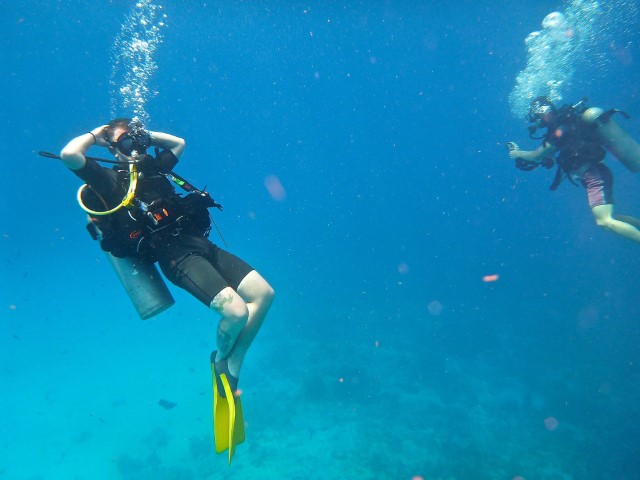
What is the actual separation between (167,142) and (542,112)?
9.56m

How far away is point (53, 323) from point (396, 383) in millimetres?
46044

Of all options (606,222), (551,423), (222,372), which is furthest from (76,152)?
(551,423)

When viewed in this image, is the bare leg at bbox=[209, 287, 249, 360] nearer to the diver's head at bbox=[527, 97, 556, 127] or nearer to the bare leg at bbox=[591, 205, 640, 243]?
the bare leg at bbox=[591, 205, 640, 243]

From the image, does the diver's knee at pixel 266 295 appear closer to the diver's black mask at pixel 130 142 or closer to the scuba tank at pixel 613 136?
the diver's black mask at pixel 130 142

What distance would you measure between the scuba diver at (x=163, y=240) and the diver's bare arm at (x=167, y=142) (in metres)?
0.01

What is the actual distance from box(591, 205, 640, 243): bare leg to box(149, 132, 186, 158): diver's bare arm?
9110 mm

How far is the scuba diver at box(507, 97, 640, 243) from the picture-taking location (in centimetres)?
876

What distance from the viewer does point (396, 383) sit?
16703 millimetres

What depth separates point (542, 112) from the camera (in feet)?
31.9

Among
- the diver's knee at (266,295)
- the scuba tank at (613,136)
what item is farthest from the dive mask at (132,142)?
the scuba tank at (613,136)

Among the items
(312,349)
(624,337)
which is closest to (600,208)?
(312,349)

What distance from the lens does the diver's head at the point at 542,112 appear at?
9648mm

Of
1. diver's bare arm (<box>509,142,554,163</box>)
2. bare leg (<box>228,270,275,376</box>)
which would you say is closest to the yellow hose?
bare leg (<box>228,270,275,376</box>)

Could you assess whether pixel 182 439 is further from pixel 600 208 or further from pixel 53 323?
pixel 53 323
